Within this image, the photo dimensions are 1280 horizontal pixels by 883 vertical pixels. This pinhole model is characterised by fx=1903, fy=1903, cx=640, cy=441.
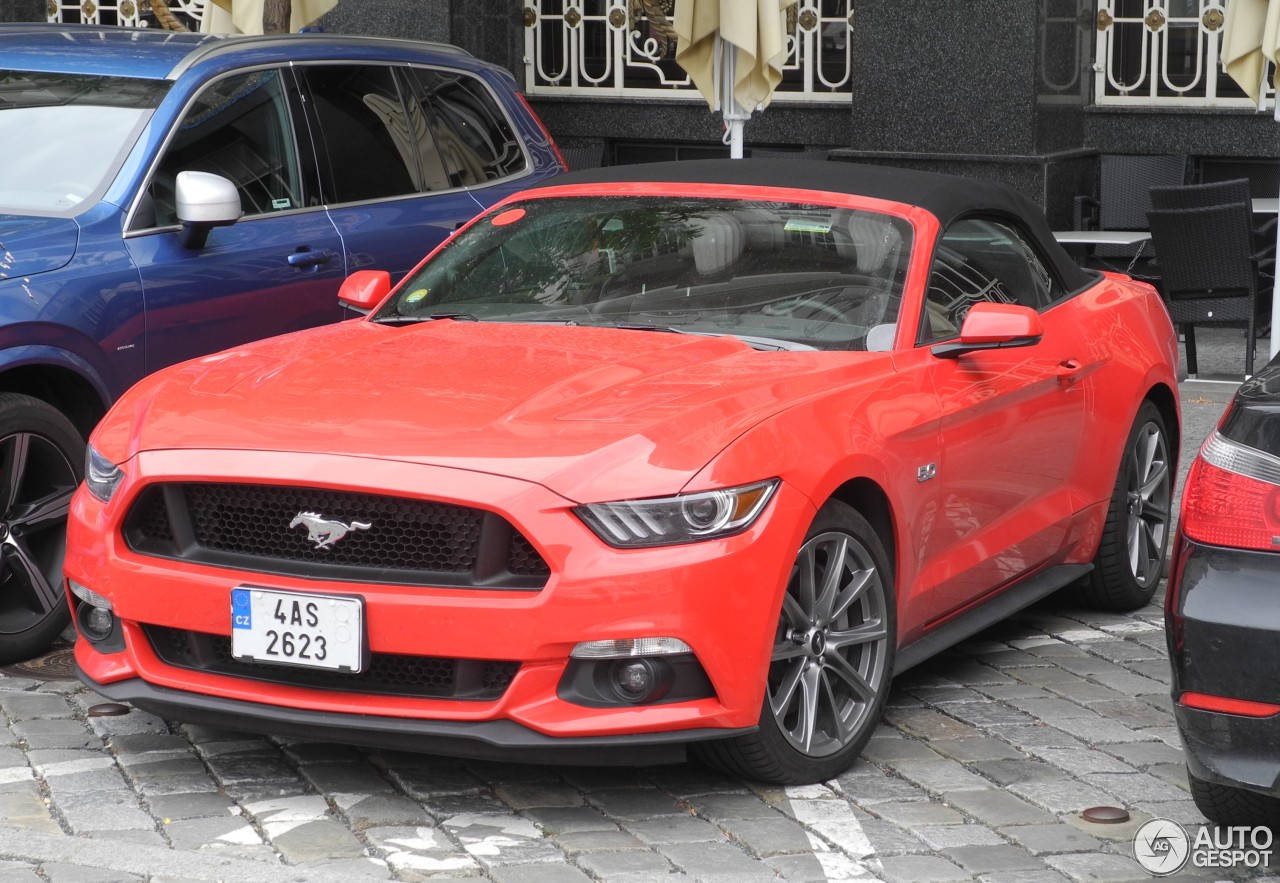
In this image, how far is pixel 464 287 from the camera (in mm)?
5797

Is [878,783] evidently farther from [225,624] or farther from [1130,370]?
[1130,370]

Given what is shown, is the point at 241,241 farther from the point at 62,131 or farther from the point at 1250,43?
the point at 1250,43

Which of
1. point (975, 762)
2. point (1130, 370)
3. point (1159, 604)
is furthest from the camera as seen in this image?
point (1159, 604)

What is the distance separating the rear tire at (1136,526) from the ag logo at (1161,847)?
199 centimetres

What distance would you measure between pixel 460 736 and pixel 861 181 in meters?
2.39

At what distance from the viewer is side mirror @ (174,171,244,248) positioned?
6113 millimetres

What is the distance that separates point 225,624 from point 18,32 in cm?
366

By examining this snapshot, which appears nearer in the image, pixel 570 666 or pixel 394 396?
pixel 570 666

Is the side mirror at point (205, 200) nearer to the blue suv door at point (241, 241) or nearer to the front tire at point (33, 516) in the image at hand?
the blue suv door at point (241, 241)

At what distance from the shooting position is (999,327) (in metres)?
5.20

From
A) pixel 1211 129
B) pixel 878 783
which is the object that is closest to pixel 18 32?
pixel 878 783

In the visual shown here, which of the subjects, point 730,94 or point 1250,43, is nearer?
point 1250,43

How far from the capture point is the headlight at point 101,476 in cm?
473

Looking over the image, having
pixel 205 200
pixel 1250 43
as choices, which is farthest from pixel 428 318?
pixel 1250 43
